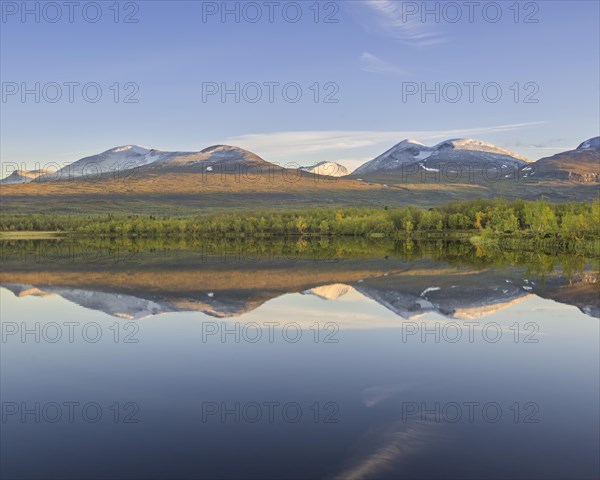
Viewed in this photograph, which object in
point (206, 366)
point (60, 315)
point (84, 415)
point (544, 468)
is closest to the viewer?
point (544, 468)

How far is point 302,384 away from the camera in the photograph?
50.9ft

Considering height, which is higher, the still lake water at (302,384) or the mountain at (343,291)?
the mountain at (343,291)

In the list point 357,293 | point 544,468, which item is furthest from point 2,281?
point 544,468

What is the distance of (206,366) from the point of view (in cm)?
1755

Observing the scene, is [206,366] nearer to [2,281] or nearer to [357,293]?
[357,293]

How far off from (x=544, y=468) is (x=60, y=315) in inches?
874

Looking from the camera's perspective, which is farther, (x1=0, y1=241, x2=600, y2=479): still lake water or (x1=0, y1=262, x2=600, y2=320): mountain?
(x1=0, y1=262, x2=600, y2=320): mountain

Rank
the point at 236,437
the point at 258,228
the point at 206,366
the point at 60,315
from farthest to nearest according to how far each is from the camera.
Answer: the point at 258,228, the point at 60,315, the point at 206,366, the point at 236,437

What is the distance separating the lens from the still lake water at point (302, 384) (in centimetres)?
1084

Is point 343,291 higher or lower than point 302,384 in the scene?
higher

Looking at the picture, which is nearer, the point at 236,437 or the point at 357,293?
the point at 236,437

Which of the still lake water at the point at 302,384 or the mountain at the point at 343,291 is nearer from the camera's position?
the still lake water at the point at 302,384

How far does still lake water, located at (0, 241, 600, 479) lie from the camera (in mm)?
10836

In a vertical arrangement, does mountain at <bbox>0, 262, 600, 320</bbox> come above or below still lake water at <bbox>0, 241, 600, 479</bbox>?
above
